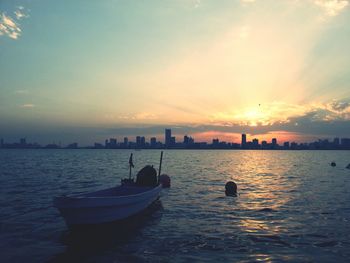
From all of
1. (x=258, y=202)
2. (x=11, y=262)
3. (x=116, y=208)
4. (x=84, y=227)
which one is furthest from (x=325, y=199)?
(x=11, y=262)

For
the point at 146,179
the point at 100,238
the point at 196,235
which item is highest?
the point at 146,179

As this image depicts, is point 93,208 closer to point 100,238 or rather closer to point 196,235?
point 100,238

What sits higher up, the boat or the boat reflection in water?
the boat

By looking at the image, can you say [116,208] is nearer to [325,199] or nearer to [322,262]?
[322,262]

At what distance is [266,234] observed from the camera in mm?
17562

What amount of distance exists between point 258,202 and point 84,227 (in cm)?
1727

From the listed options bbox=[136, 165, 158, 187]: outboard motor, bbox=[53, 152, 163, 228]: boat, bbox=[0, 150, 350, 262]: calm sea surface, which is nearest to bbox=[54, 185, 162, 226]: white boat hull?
bbox=[53, 152, 163, 228]: boat

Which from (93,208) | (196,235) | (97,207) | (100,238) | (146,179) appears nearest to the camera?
(100,238)

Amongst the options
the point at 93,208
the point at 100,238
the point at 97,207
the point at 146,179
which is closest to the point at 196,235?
the point at 100,238

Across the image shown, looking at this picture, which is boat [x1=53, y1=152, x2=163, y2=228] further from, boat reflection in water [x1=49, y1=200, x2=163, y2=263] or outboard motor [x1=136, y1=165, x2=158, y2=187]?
outboard motor [x1=136, y1=165, x2=158, y2=187]

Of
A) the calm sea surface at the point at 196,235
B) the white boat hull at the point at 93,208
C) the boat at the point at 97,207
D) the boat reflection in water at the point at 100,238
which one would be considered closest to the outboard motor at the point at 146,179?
the calm sea surface at the point at 196,235

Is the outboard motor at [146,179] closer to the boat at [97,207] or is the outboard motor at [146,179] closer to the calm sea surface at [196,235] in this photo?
the calm sea surface at [196,235]

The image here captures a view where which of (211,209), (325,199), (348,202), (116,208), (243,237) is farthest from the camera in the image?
(325,199)

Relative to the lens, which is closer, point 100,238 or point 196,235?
point 100,238
